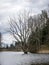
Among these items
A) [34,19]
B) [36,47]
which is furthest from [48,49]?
[34,19]

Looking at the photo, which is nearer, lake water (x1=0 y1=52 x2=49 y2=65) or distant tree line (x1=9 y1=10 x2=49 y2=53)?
lake water (x1=0 y1=52 x2=49 y2=65)

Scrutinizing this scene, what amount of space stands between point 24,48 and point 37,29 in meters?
7.73

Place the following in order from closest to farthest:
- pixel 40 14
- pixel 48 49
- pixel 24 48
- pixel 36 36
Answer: pixel 48 49, pixel 24 48, pixel 36 36, pixel 40 14

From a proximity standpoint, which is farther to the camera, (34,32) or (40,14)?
(40,14)

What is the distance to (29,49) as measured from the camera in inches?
2162

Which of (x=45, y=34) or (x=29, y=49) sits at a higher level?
(x=45, y=34)

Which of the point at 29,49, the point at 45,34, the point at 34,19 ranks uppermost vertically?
the point at 34,19

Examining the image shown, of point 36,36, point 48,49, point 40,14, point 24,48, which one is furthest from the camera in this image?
point 40,14

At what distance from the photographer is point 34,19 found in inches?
2395

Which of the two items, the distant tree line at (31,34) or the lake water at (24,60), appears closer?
the lake water at (24,60)

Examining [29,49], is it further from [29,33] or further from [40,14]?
[40,14]

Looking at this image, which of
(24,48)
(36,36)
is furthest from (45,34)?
(24,48)

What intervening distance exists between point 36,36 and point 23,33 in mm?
4410

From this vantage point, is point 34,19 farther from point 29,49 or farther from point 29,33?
point 29,49
